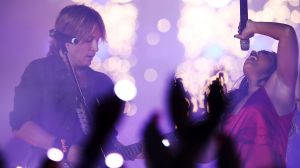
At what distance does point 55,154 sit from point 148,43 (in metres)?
0.87

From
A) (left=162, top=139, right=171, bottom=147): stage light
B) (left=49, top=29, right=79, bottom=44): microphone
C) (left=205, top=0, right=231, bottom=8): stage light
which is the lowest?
(left=162, top=139, right=171, bottom=147): stage light

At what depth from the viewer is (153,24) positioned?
94.8 inches

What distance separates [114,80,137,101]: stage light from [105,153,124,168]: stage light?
1.25 feet

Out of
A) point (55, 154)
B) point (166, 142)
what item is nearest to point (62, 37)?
point (55, 154)

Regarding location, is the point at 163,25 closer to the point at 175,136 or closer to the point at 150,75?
the point at 150,75

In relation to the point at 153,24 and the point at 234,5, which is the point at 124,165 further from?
the point at 234,5

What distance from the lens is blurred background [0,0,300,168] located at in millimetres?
2350

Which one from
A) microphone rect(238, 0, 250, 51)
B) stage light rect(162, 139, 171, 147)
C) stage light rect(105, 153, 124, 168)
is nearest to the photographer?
microphone rect(238, 0, 250, 51)

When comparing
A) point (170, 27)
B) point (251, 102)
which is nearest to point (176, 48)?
point (170, 27)

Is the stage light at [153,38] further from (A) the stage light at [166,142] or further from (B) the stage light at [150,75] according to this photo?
(A) the stage light at [166,142]

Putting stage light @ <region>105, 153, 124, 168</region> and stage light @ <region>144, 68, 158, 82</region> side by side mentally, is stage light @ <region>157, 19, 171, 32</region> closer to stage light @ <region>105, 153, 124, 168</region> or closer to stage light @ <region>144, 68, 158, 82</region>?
stage light @ <region>144, 68, 158, 82</region>

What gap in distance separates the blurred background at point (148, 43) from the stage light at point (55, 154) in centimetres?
52

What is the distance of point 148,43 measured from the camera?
2.41 metres

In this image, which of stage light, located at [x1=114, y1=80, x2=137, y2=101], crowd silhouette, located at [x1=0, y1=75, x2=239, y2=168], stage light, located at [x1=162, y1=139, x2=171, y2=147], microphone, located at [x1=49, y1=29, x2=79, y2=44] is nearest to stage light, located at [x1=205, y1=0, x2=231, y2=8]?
crowd silhouette, located at [x1=0, y1=75, x2=239, y2=168]
